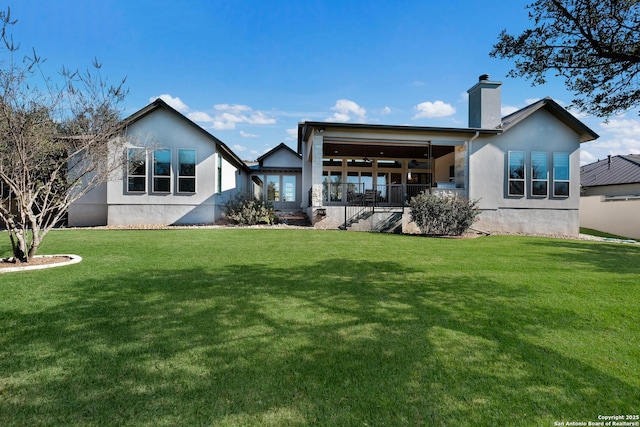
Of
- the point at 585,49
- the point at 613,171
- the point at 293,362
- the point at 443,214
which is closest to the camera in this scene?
the point at 293,362

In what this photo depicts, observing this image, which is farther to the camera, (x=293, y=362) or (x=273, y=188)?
(x=273, y=188)

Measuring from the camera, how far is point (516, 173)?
51.3 ft

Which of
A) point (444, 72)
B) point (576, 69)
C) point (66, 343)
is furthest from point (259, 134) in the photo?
point (66, 343)

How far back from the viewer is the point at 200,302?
416 centimetres

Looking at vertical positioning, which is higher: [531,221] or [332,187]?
[332,187]

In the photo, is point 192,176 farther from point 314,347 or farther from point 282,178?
point 314,347

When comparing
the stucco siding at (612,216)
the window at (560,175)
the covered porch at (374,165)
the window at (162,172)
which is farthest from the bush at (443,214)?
the stucco siding at (612,216)

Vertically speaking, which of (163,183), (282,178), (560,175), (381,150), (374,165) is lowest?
(163,183)

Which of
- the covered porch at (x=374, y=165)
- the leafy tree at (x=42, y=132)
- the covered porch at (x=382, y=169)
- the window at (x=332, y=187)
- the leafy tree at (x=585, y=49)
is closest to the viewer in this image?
the leafy tree at (x=585, y=49)

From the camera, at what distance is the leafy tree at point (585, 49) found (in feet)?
16.2

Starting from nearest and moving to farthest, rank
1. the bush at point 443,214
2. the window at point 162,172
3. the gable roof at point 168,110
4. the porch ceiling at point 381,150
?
the bush at point 443,214 → the gable roof at point 168,110 → the window at point 162,172 → the porch ceiling at point 381,150

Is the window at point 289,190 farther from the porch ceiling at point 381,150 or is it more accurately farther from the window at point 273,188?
the porch ceiling at point 381,150

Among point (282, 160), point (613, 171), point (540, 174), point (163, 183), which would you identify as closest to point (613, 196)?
point (613, 171)

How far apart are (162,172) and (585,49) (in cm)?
1542
